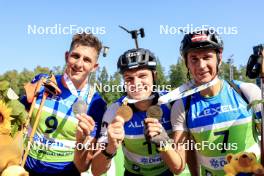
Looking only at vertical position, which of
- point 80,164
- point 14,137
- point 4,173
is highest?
point 14,137

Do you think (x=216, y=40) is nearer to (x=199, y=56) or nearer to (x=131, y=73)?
(x=199, y=56)

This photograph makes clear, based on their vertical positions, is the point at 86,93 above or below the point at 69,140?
above

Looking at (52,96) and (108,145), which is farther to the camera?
(52,96)

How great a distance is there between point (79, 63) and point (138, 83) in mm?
1038

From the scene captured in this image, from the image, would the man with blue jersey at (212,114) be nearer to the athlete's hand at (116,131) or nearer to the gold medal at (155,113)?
the gold medal at (155,113)

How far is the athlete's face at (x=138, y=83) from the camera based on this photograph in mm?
4660

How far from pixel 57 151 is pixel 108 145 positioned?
1.60 meters

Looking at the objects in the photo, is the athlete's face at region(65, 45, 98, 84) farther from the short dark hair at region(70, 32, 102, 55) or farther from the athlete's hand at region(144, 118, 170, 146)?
the athlete's hand at region(144, 118, 170, 146)

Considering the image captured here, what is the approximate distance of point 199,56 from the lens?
4457 millimetres

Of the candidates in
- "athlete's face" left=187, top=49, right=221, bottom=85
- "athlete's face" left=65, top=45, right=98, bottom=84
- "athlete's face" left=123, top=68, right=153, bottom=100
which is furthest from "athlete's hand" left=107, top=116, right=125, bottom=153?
"athlete's face" left=65, top=45, right=98, bottom=84

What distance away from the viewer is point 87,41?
17.9 ft

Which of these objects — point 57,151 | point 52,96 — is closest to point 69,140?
Answer: point 57,151

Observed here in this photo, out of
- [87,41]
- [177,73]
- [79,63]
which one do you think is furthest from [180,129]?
[177,73]

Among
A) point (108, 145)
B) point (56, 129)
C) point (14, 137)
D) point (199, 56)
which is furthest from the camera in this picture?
point (56, 129)
